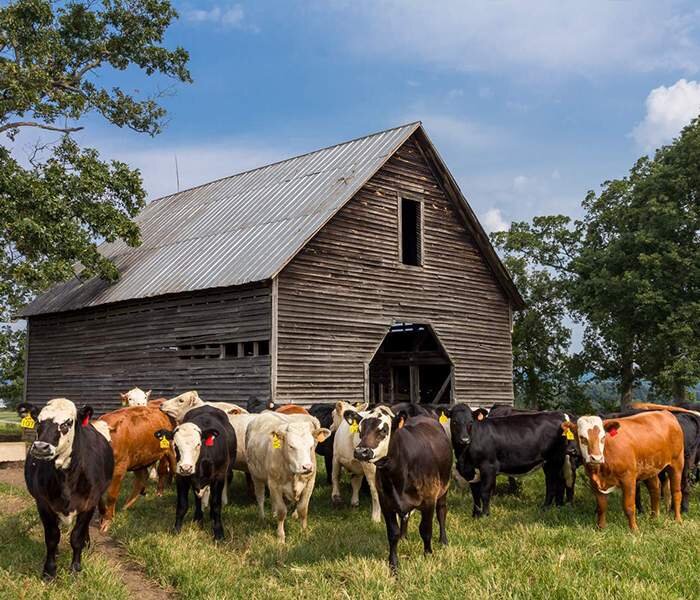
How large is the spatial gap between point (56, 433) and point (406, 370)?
21.6 metres

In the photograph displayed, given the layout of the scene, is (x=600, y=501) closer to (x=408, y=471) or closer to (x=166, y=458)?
(x=408, y=471)

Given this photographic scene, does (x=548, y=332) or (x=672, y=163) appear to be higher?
(x=672, y=163)

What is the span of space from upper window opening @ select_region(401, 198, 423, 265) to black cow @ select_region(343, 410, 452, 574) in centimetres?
1399

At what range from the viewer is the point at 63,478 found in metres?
6.82

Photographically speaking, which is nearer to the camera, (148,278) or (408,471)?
(408,471)

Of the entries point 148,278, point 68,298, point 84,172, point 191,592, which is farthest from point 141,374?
point 191,592

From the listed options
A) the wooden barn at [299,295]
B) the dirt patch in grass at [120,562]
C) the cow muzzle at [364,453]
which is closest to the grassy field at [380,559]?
the dirt patch in grass at [120,562]

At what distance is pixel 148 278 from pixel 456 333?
31.0ft

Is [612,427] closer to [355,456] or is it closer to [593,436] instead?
[593,436]

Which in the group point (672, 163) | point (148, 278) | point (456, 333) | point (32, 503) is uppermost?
point (672, 163)

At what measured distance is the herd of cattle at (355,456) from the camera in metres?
6.94

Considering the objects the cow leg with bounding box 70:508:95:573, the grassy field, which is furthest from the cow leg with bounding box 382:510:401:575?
the cow leg with bounding box 70:508:95:573

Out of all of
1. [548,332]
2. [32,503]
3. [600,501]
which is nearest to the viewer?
[600,501]

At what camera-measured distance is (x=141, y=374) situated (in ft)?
66.3
